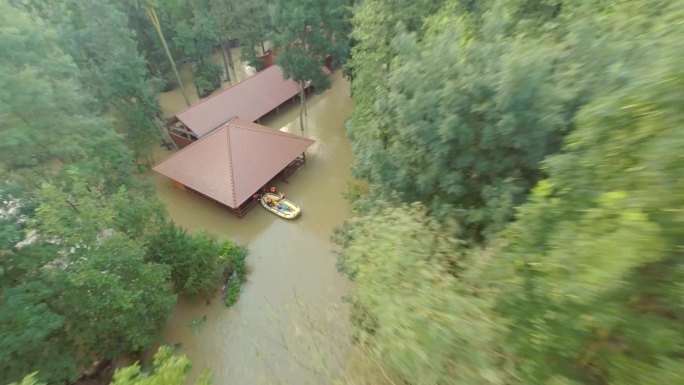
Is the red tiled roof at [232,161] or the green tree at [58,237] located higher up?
the green tree at [58,237]

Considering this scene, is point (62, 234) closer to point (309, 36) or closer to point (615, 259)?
point (615, 259)

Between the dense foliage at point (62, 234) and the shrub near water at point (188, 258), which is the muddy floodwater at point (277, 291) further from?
the dense foliage at point (62, 234)

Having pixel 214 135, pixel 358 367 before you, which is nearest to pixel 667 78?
pixel 358 367

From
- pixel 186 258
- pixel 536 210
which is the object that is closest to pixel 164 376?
pixel 536 210

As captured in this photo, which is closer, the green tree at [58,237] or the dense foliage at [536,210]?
the dense foliage at [536,210]

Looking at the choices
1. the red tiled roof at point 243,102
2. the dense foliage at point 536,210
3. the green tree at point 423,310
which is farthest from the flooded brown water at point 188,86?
the green tree at point 423,310

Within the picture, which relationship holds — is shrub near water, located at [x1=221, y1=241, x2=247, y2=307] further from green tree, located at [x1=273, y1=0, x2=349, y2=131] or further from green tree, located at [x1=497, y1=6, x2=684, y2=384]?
green tree, located at [x1=497, y1=6, x2=684, y2=384]
